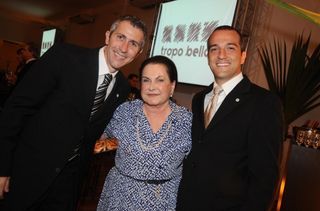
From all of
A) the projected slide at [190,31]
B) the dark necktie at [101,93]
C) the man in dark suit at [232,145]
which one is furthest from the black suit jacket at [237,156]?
the projected slide at [190,31]

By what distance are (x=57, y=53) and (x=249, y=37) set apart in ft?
8.58

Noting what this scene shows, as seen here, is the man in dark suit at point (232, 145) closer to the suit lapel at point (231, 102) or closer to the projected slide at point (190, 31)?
the suit lapel at point (231, 102)

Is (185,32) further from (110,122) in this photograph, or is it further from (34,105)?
(34,105)

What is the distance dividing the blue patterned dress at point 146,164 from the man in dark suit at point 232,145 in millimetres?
69

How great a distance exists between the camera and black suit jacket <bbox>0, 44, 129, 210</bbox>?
1.58 metres

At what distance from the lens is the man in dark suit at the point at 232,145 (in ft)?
4.64

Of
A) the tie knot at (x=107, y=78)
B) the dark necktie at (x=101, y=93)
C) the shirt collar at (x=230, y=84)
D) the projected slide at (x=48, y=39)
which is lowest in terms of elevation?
the dark necktie at (x=101, y=93)

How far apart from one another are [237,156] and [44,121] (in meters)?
0.94

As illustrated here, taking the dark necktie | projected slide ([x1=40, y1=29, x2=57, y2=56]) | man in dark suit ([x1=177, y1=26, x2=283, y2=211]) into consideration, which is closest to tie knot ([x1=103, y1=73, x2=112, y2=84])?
the dark necktie

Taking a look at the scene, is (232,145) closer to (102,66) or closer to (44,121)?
(102,66)

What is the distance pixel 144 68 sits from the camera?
1.74 metres

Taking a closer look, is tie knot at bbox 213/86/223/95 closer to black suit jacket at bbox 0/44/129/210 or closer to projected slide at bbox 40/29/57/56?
black suit jacket at bbox 0/44/129/210

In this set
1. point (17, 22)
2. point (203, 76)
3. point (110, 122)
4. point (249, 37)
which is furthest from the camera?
point (17, 22)

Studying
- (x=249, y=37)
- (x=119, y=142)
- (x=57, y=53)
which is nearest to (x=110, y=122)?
(x=119, y=142)
